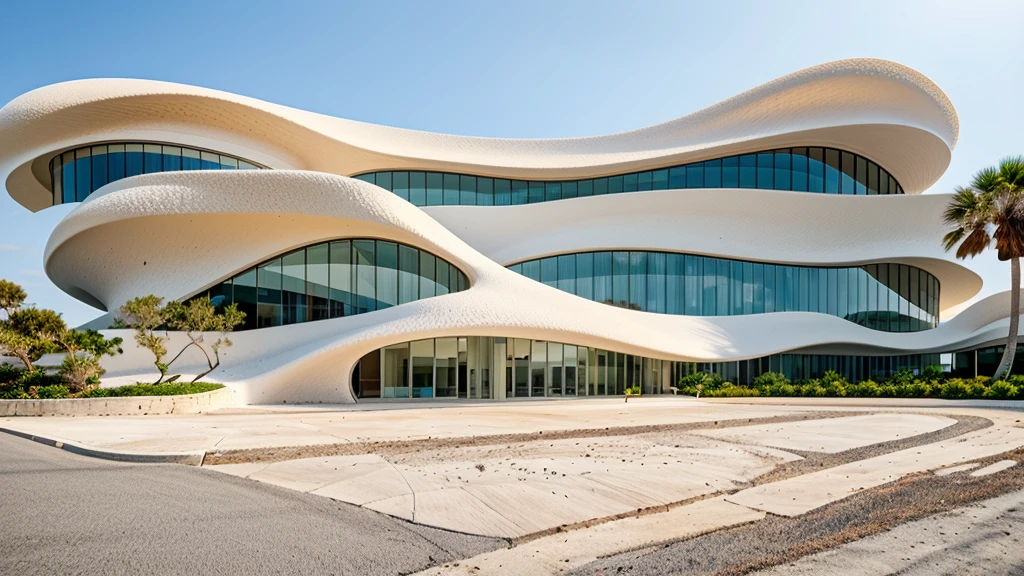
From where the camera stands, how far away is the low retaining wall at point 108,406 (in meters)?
16.2

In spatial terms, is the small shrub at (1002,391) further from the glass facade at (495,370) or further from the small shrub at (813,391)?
the glass facade at (495,370)

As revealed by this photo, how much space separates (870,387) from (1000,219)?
364 inches

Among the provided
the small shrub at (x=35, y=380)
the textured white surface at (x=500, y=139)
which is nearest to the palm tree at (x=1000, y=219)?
the textured white surface at (x=500, y=139)

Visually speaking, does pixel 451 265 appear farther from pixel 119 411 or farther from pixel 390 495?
pixel 390 495

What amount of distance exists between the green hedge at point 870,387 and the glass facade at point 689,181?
11981mm

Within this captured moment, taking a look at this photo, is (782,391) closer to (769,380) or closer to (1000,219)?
(769,380)

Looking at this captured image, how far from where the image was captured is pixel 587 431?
13.0 metres

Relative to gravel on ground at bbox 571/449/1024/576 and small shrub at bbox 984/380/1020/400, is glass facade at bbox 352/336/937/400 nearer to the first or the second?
small shrub at bbox 984/380/1020/400

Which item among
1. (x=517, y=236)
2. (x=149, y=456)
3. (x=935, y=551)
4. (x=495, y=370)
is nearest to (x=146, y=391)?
(x=149, y=456)

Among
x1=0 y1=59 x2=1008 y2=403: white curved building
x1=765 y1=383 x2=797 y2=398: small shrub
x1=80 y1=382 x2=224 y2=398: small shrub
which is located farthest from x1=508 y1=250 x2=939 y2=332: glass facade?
x1=80 y1=382 x2=224 y2=398: small shrub

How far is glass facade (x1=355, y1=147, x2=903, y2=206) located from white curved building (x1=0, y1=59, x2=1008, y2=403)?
132 millimetres

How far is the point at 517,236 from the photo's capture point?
115 ft

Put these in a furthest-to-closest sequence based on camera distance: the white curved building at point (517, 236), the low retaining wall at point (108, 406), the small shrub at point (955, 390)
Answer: the small shrub at point (955, 390)
the white curved building at point (517, 236)
the low retaining wall at point (108, 406)

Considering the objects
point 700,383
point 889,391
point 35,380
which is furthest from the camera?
point 700,383
